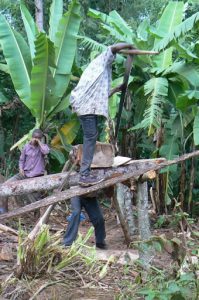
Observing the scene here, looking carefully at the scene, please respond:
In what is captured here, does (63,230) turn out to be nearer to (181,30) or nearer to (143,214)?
(143,214)

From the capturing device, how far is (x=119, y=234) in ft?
24.8

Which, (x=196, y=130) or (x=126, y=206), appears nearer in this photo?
(x=196, y=130)

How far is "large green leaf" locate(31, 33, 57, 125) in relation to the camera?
643cm

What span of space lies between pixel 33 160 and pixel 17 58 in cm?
211

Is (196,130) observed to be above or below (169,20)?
below

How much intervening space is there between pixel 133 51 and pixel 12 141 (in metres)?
6.76

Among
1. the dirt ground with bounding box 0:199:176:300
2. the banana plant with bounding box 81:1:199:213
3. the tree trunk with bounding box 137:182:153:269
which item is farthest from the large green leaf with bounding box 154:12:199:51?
the dirt ground with bounding box 0:199:176:300

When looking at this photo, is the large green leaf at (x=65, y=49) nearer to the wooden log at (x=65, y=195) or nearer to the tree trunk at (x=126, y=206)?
the tree trunk at (x=126, y=206)

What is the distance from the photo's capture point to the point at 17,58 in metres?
7.46

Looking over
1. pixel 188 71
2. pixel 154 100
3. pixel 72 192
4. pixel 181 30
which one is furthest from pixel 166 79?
pixel 72 192

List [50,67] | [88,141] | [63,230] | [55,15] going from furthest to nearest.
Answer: [55,15] < [50,67] < [63,230] < [88,141]

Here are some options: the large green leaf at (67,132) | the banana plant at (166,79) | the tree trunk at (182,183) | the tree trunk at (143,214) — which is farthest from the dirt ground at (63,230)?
the large green leaf at (67,132)

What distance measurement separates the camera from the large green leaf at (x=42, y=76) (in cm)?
643

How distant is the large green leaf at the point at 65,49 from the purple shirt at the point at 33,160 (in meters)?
1.43
